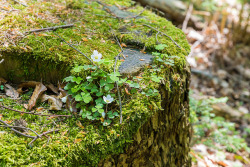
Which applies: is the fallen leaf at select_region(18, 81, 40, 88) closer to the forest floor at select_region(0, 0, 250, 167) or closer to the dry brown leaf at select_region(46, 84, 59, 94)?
the dry brown leaf at select_region(46, 84, 59, 94)

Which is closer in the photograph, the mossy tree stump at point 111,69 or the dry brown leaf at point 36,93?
the mossy tree stump at point 111,69

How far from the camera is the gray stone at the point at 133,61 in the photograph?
83.8 inches

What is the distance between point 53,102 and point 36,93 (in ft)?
0.70

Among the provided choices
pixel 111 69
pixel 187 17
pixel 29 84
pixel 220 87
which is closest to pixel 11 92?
pixel 29 84

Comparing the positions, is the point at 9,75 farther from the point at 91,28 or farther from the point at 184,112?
the point at 184,112

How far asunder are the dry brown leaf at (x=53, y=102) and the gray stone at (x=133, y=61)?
679mm

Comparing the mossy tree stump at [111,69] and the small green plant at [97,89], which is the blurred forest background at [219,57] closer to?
the mossy tree stump at [111,69]

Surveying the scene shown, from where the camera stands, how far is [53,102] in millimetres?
1985

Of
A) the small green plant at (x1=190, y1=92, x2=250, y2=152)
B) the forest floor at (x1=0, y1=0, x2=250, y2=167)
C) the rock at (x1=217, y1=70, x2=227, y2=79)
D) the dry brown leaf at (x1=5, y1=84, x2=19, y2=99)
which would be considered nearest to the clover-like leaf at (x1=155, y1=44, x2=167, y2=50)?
the dry brown leaf at (x1=5, y1=84, x2=19, y2=99)

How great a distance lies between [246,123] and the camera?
5250 millimetres

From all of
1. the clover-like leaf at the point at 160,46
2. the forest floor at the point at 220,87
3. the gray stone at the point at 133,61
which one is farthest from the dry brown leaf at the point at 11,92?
the forest floor at the point at 220,87

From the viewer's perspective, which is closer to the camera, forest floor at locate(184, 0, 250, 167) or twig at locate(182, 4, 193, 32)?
forest floor at locate(184, 0, 250, 167)

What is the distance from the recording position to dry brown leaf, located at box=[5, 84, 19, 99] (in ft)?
6.73

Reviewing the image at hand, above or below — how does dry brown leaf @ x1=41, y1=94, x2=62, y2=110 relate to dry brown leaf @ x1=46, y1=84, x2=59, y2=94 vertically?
below
